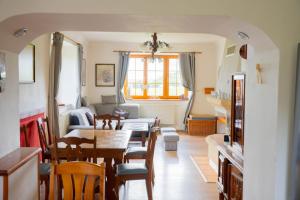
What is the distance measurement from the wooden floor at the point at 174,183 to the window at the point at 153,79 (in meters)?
3.20

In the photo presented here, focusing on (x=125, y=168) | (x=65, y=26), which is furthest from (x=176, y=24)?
(x=125, y=168)

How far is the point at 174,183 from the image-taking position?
446cm

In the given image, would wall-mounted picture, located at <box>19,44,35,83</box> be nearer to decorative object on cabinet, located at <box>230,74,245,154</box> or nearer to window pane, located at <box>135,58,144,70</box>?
decorative object on cabinet, located at <box>230,74,245,154</box>

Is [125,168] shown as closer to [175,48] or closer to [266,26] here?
[266,26]

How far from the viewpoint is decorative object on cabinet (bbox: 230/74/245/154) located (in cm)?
312

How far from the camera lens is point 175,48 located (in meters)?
8.99

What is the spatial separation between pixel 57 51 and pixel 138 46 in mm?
3831

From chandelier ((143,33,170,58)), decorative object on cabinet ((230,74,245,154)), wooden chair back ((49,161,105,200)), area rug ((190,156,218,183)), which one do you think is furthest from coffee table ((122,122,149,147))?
wooden chair back ((49,161,105,200))

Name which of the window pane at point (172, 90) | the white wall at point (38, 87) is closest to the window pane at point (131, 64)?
the window pane at point (172, 90)

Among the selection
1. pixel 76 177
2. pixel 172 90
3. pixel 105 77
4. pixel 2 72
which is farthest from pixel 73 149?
pixel 172 90

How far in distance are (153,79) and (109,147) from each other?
5979mm

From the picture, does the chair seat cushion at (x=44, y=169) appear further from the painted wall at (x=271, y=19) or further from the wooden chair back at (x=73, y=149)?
the painted wall at (x=271, y=19)

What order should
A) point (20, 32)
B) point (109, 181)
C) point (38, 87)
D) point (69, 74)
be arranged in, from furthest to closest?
1. point (69, 74)
2. point (38, 87)
3. point (109, 181)
4. point (20, 32)

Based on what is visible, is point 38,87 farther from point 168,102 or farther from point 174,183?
point 168,102
